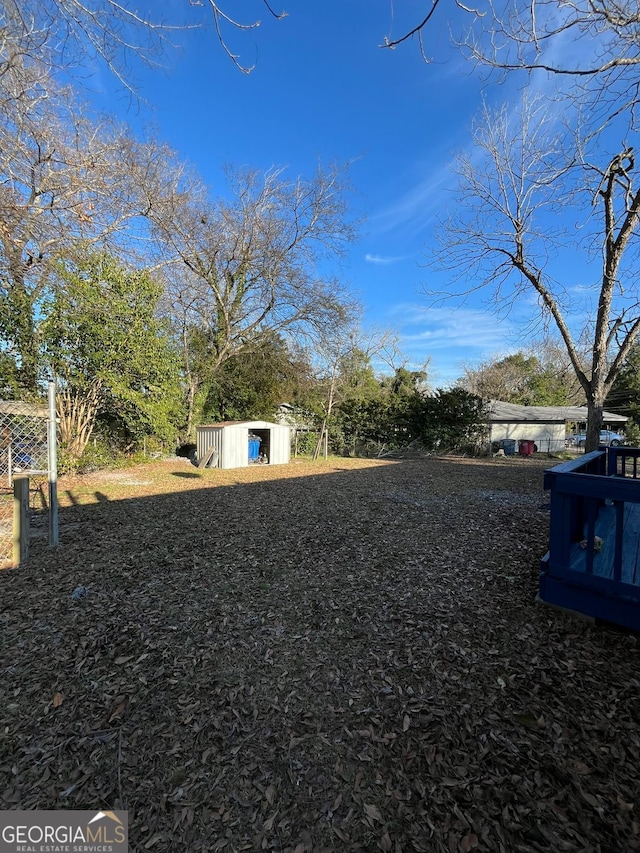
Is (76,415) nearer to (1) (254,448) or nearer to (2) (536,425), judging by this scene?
(1) (254,448)

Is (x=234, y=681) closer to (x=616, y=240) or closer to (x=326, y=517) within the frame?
(x=326, y=517)

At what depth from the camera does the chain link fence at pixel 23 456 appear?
5.29 meters

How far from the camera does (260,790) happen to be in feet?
5.25

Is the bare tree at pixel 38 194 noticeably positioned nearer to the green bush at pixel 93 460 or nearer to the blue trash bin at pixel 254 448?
the green bush at pixel 93 460

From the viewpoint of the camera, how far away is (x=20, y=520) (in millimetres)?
3787

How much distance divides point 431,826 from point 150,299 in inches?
463

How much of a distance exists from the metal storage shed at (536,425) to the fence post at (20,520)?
2164 cm

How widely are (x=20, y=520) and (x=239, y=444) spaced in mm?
9299

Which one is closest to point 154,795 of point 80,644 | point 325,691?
point 325,691

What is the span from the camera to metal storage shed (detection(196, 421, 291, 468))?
12609mm

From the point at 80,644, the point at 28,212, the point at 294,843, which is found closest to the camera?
the point at 294,843

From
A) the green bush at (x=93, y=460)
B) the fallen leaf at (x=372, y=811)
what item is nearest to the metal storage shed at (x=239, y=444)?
the green bush at (x=93, y=460)

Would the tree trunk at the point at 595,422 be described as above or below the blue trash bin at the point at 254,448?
above

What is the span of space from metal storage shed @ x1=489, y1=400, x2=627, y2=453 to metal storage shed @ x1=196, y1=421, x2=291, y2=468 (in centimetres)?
1330
